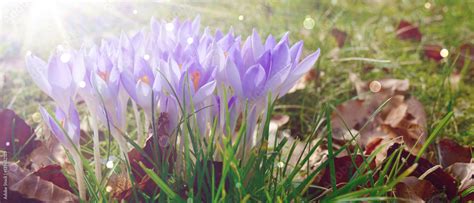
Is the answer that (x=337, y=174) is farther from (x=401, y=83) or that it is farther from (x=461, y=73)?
(x=461, y=73)

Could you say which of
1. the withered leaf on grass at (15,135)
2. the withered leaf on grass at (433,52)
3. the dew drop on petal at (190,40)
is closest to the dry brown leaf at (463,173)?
the dew drop on petal at (190,40)

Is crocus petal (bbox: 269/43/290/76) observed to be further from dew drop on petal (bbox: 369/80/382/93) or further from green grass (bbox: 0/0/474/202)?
dew drop on petal (bbox: 369/80/382/93)

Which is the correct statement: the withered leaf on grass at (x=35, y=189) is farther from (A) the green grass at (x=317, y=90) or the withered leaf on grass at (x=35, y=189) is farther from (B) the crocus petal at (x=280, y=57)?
(B) the crocus petal at (x=280, y=57)

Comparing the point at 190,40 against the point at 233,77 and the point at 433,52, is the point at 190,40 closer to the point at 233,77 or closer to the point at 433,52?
the point at 233,77

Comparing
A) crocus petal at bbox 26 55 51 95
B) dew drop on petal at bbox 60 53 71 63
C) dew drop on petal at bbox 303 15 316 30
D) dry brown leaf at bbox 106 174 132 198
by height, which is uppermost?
dew drop on petal at bbox 60 53 71 63

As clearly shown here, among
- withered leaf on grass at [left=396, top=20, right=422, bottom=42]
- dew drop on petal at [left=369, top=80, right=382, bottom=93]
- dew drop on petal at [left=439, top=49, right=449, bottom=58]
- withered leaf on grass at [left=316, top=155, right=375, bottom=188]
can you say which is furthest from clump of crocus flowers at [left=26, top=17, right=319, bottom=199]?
withered leaf on grass at [left=396, top=20, right=422, bottom=42]

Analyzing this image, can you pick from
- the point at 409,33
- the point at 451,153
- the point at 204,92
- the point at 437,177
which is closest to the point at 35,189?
the point at 204,92

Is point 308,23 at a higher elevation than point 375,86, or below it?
higher
